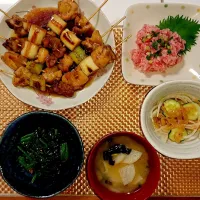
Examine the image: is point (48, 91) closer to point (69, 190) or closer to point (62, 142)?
point (62, 142)

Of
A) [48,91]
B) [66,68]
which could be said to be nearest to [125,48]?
[66,68]

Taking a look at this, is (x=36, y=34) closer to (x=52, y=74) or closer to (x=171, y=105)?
(x=52, y=74)

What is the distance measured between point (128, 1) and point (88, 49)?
515 millimetres

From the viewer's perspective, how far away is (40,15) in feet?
9.24

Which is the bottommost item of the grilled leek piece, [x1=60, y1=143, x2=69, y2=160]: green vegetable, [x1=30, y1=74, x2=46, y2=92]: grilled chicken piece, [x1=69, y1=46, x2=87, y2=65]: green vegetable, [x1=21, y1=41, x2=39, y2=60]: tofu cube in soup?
[x1=60, y1=143, x2=69, y2=160]: green vegetable

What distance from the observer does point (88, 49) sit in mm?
2723

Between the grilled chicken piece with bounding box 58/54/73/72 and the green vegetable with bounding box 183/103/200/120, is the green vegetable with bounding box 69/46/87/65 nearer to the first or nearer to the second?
the grilled chicken piece with bounding box 58/54/73/72

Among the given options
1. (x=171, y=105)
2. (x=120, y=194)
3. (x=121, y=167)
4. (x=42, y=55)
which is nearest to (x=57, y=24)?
(x=42, y=55)

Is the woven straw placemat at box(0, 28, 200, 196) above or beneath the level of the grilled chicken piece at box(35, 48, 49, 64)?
A: beneath

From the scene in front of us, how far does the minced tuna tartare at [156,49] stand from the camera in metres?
2.73

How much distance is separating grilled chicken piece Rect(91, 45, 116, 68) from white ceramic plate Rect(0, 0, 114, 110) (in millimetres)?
104

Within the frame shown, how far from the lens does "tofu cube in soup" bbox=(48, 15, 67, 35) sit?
2705 millimetres

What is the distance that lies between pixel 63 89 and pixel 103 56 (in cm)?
35

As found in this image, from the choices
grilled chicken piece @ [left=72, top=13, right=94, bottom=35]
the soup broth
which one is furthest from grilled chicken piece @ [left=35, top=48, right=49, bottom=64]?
the soup broth
